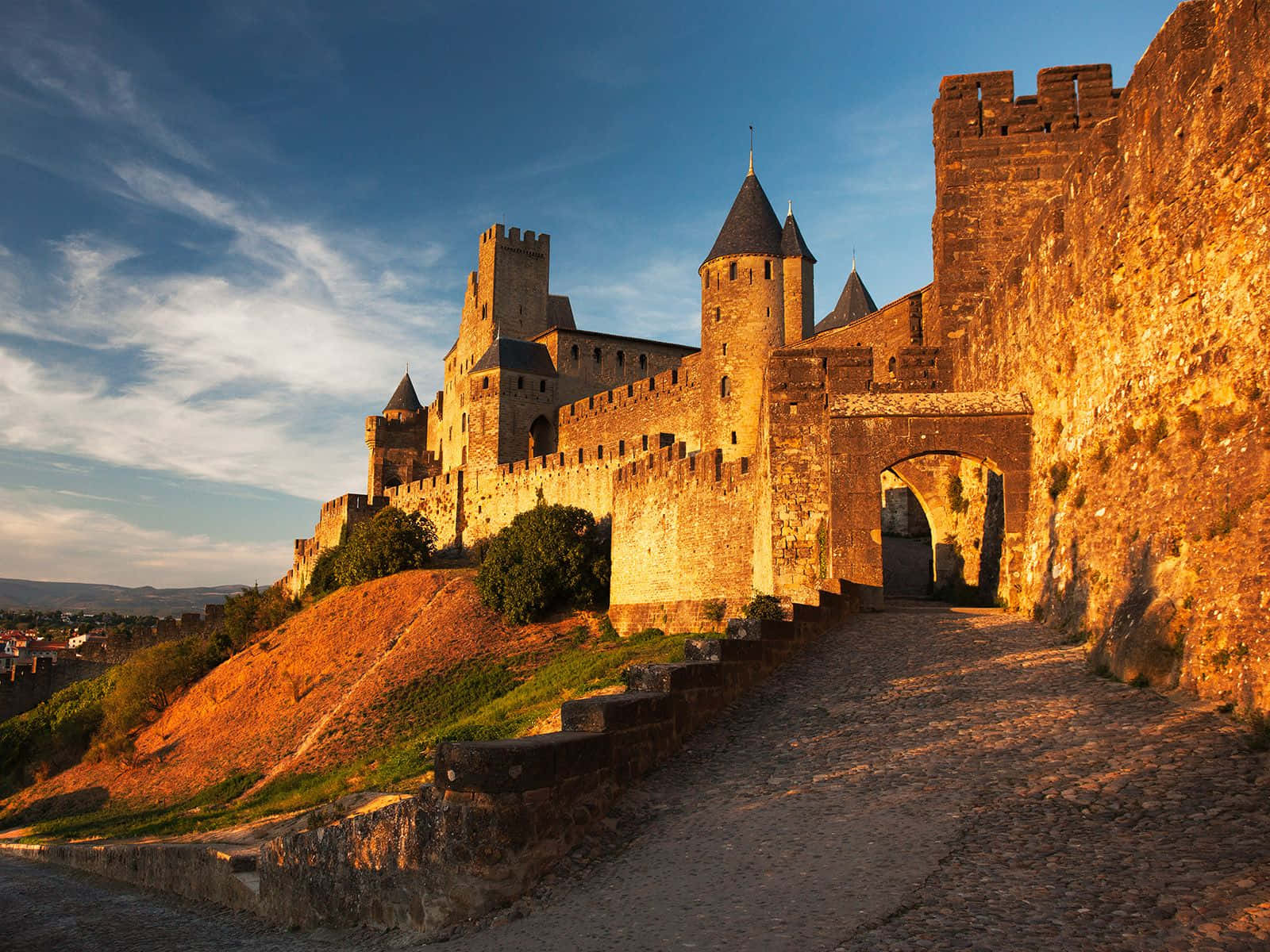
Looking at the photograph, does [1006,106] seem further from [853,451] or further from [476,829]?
[476,829]

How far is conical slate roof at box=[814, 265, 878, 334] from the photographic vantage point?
47.3 m

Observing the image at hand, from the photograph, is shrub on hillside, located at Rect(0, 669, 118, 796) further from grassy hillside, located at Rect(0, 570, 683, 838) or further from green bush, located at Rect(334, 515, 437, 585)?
green bush, located at Rect(334, 515, 437, 585)

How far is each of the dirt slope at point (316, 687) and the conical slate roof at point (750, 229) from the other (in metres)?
15.5

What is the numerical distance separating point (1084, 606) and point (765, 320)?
2788cm

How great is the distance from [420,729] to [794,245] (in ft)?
80.1

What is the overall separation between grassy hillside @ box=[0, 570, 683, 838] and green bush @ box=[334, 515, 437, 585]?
2383 mm

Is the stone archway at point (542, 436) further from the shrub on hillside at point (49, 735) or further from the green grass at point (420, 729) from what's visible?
the green grass at point (420, 729)

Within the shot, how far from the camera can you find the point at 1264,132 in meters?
8.16

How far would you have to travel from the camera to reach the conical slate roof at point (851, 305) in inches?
1861

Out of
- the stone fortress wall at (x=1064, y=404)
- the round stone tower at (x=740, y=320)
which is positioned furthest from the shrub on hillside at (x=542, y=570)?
the round stone tower at (x=740, y=320)

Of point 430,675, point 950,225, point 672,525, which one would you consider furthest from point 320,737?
point 950,225

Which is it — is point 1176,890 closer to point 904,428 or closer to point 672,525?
point 904,428

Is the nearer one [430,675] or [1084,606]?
[1084,606]

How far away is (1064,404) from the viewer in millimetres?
12742
